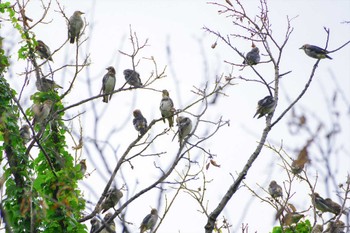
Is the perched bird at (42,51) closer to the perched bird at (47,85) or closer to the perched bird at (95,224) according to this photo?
the perched bird at (47,85)

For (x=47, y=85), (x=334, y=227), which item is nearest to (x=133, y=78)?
(x=47, y=85)

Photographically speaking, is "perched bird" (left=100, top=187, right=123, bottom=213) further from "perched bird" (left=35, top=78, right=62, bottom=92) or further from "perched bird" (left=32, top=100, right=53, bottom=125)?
"perched bird" (left=35, top=78, right=62, bottom=92)

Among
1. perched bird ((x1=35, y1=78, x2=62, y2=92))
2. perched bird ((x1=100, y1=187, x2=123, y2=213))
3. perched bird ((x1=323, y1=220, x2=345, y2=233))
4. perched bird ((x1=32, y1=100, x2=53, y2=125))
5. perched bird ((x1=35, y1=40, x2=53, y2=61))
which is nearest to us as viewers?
perched bird ((x1=100, y1=187, x2=123, y2=213))

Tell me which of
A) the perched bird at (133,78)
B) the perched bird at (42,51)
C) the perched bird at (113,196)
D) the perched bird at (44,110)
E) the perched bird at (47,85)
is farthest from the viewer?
the perched bird at (42,51)

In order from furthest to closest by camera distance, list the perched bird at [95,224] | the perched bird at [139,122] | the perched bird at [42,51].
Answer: the perched bird at [139,122] → the perched bird at [95,224] → the perched bird at [42,51]

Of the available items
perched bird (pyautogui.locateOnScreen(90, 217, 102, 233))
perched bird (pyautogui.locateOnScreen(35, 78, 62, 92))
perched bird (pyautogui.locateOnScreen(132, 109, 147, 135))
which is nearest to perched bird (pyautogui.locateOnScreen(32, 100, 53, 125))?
perched bird (pyautogui.locateOnScreen(35, 78, 62, 92))

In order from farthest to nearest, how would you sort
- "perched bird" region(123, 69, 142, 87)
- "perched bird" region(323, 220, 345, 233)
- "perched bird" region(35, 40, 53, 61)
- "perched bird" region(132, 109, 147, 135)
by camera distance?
1. "perched bird" region(132, 109, 147, 135)
2. "perched bird" region(35, 40, 53, 61)
3. "perched bird" region(123, 69, 142, 87)
4. "perched bird" region(323, 220, 345, 233)

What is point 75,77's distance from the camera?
33.4 feet

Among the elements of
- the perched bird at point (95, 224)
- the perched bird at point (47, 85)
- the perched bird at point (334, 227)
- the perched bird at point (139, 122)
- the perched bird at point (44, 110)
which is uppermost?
the perched bird at point (139, 122)

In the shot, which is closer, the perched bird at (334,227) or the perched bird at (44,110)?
the perched bird at (334,227)

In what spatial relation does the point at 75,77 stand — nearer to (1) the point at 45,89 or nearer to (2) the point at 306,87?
(1) the point at 45,89

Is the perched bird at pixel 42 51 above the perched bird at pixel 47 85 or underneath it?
above

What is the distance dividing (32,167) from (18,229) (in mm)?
982

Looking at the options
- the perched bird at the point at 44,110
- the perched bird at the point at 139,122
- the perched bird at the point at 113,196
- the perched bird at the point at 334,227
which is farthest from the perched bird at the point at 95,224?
the perched bird at the point at 334,227
